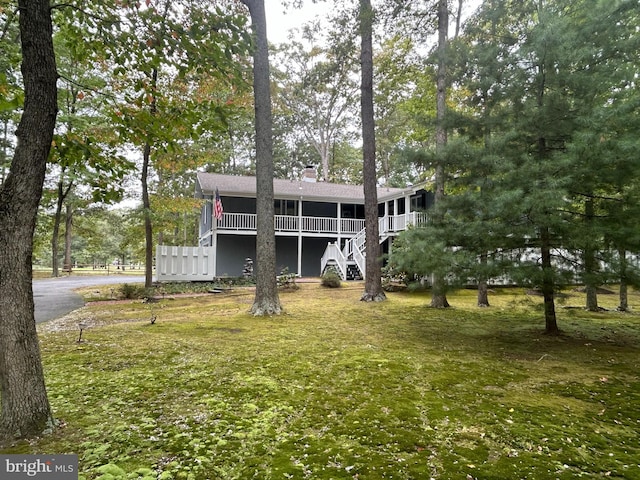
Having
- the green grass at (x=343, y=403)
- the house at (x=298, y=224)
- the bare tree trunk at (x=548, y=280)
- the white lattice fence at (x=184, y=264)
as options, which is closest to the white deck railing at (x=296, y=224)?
the house at (x=298, y=224)

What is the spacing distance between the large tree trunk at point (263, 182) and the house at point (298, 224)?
8362 millimetres

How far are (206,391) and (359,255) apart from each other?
1318cm

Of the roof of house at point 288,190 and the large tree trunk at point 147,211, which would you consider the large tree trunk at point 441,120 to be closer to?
the roof of house at point 288,190

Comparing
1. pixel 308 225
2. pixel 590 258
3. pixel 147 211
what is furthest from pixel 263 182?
pixel 308 225

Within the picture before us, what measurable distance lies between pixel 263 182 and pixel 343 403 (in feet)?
18.6

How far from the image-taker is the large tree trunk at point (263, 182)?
755 cm

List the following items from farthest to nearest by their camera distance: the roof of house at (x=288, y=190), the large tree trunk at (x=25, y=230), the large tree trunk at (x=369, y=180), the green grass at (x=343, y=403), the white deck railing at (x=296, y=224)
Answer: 1. the roof of house at (x=288, y=190)
2. the white deck railing at (x=296, y=224)
3. the large tree trunk at (x=369, y=180)
4. the large tree trunk at (x=25, y=230)
5. the green grass at (x=343, y=403)

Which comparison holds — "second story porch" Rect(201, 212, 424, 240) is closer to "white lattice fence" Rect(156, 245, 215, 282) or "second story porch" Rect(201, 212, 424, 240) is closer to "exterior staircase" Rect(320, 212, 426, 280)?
"exterior staircase" Rect(320, 212, 426, 280)

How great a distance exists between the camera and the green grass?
2.03 meters

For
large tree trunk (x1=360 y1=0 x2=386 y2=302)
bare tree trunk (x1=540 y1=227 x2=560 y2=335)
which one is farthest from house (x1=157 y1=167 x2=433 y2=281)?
bare tree trunk (x1=540 y1=227 x2=560 y2=335)

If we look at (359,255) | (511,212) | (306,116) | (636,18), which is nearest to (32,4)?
(511,212)

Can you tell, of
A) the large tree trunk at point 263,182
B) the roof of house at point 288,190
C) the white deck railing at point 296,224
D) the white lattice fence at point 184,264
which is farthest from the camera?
the roof of house at point 288,190

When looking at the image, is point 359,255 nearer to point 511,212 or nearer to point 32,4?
point 511,212

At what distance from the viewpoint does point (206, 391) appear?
10.2 feet
